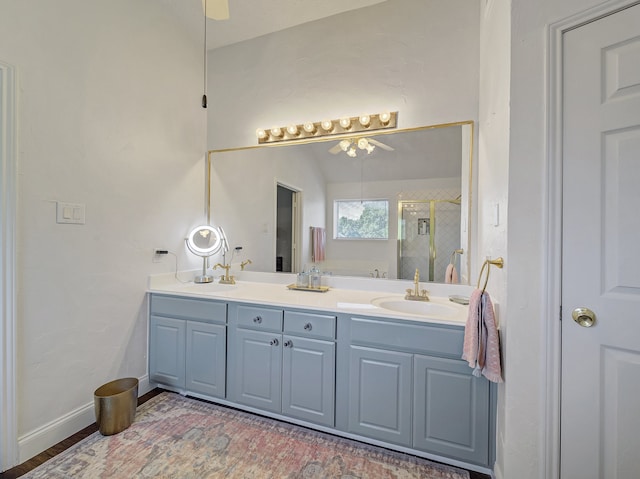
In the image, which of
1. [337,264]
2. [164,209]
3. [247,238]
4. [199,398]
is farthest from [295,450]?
[164,209]

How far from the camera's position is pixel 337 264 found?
7.95 ft

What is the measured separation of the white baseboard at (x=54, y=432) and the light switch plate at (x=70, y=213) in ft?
3.79

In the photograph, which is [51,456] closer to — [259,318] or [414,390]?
[259,318]

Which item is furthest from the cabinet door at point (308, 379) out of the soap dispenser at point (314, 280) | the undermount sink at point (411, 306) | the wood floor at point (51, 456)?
the wood floor at point (51, 456)

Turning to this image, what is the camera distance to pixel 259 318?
198 cm

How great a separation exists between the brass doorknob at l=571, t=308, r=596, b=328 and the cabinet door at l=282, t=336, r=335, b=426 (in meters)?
1.15

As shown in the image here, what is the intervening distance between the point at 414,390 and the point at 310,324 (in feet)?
2.21

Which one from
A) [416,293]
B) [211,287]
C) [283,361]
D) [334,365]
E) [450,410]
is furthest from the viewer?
[211,287]

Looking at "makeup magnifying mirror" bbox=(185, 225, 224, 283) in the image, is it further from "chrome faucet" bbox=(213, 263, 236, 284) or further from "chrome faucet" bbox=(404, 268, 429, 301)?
"chrome faucet" bbox=(404, 268, 429, 301)

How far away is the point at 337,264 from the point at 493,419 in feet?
4.47

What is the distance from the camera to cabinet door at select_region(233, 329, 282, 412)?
6.31 feet

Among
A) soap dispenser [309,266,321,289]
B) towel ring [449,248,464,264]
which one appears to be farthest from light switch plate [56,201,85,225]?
towel ring [449,248,464,264]

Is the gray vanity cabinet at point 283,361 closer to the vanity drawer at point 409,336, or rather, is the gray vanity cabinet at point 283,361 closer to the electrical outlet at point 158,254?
the vanity drawer at point 409,336

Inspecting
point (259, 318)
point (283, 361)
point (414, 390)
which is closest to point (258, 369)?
point (283, 361)
